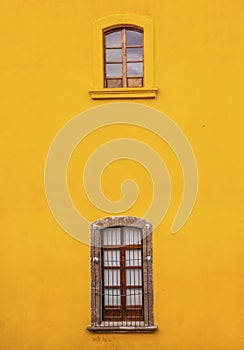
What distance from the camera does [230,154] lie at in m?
10.8

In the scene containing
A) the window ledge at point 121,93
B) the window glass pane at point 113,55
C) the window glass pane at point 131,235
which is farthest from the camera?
the window glass pane at point 113,55

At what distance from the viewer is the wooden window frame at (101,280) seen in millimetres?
10688

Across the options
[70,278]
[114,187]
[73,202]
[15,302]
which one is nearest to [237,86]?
[114,187]

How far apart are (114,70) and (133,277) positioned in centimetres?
338

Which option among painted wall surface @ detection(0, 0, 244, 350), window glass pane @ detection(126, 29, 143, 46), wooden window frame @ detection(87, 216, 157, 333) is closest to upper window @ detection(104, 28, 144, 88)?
window glass pane @ detection(126, 29, 143, 46)

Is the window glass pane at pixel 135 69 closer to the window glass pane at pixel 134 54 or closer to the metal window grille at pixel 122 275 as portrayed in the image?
the window glass pane at pixel 134 54

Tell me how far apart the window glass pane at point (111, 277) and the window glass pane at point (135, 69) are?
320 cm

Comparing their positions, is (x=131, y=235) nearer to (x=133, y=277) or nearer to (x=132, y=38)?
(x=133, y=277)

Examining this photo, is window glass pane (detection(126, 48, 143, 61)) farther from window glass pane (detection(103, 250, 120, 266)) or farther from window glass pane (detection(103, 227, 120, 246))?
window glass pane (detection(103, 250, 120, 266))

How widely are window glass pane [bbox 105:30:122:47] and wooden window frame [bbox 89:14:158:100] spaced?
147 mm

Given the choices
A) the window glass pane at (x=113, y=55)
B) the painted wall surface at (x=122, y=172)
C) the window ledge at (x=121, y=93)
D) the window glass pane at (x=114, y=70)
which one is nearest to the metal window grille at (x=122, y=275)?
the painted wall surface at (x=122, y=172)

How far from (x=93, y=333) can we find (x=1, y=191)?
8.78ft

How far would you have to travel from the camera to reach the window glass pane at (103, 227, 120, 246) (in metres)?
11.0

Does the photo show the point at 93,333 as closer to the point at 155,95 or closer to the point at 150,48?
the point at 155,95
